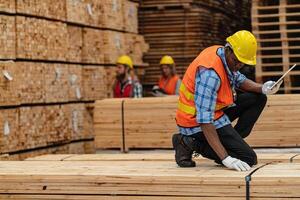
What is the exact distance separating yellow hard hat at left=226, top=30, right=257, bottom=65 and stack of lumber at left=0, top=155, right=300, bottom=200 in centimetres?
89

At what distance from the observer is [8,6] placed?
342 inches

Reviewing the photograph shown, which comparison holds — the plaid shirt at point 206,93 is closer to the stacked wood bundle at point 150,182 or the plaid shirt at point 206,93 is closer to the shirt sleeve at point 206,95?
the shirt sleeve at point 206,95

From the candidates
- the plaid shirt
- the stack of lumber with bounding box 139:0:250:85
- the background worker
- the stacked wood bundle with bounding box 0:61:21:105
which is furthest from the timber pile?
the plaid shirt

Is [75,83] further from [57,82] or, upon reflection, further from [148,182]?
[148,182]

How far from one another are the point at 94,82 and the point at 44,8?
1796mm

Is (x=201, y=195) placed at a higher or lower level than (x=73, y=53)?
lower

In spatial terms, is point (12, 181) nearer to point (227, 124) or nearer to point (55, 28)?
point (227, 124)

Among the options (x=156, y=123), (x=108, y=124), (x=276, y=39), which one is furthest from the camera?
(x=276, y=39)

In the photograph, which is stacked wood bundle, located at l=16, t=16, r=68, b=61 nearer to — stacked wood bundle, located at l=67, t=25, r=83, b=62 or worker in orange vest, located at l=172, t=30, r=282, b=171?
stacked wood bundle, located at l=67, t=25, r=83, b=62

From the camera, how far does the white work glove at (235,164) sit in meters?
5.85

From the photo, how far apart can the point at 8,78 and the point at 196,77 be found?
10.9ft

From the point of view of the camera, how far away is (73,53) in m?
10.3

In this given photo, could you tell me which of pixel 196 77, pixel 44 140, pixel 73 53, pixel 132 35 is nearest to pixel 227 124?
pixel 196 77

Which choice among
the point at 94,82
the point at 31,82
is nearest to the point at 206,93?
the point at 31,82
